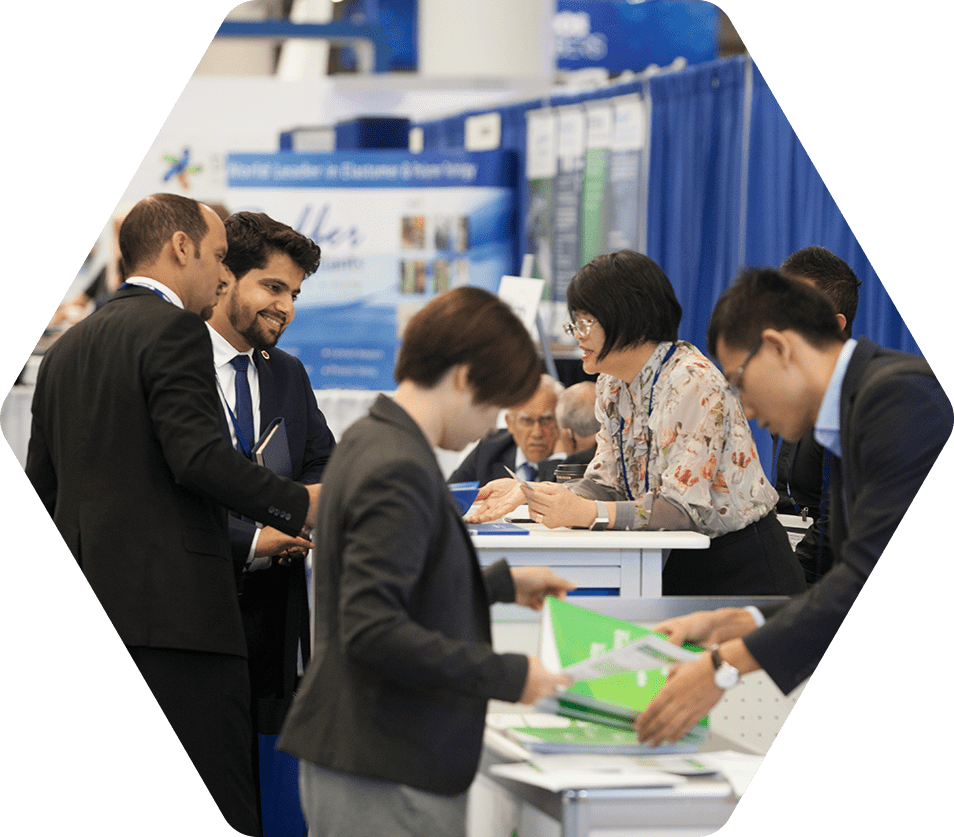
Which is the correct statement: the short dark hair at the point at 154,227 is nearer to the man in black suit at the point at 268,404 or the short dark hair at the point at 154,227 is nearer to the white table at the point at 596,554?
the man in black suit at the point at 268,404

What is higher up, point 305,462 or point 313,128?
point 313,128

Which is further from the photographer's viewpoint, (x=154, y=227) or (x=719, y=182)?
(x=719, y=182)

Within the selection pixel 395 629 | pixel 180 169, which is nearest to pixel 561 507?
pixel 180 169

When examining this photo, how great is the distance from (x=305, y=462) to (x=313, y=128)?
30.4 inches

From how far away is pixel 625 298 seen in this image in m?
2.58

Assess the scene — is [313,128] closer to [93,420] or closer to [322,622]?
[93,420]

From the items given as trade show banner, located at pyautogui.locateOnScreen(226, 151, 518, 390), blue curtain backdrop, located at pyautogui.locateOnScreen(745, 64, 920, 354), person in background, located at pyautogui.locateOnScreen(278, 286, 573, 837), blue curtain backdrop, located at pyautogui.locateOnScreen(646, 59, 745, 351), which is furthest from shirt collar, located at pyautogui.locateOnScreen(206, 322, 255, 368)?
blue curtain backdrop, located at pyautogui.locateOnScreen(646, 59, 745, 351)

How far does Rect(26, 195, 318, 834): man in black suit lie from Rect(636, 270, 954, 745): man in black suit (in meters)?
0.88

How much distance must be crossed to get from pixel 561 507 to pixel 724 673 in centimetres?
92

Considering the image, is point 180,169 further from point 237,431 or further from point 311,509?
point 311,509

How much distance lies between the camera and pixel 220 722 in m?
2.35

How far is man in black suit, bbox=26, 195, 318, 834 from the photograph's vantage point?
2.16 m

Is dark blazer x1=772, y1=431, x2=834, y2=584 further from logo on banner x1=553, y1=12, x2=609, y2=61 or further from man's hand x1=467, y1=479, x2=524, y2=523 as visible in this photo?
logo on banner x1=553, y1=12, x2=609, y2=61

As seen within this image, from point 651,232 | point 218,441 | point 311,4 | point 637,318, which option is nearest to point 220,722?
point 218,441
